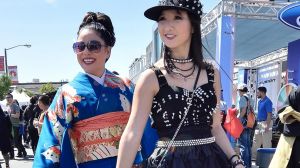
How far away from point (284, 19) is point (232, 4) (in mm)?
2333

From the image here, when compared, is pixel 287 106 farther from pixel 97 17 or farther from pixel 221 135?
pixel 97 17

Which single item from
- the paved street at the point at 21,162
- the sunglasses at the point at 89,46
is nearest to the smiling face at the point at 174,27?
the sunglasses at the point at 89,46

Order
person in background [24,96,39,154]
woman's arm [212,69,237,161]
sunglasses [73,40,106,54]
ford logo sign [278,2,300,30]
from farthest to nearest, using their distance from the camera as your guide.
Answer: person in background [24,96,39,154], ford logo sign [278,2,300,30], sunglasses [73,40,106,54], woman's arm [212,69,237,161]

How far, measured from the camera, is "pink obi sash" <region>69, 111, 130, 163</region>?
2.49 meters

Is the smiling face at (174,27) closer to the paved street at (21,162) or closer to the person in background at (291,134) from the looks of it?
the person in background at (291,134)

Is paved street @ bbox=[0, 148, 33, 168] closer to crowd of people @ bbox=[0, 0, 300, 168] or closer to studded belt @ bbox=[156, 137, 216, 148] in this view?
crowd of people @ bbox=[0, 0, 300, 168]

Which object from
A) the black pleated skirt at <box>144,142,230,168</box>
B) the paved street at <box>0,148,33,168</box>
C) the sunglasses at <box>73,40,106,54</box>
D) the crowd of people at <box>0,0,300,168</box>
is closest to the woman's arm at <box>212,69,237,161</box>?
the crowd of people at <box>0,0,300,168</box>

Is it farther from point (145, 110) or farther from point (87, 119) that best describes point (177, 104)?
point (87, 119)

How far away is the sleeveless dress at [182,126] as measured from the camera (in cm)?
177

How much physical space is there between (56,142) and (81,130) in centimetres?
18

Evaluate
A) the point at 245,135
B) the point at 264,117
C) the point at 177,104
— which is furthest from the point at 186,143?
the point at 264,117

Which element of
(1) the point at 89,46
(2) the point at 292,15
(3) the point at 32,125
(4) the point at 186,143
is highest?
(2) the point at 292,15

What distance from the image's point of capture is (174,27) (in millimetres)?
1853

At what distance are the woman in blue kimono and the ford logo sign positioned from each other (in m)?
6.20
